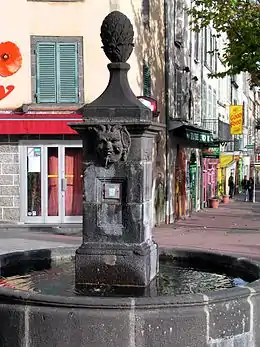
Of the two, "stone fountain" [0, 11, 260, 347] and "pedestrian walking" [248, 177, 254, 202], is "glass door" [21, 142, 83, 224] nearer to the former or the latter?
"stone fountain" [0, 11, 260, 347]

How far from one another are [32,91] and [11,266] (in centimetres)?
1234

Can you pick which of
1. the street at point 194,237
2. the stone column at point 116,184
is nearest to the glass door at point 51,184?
the street at point 194,237

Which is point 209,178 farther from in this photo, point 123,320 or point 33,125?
point 123,320

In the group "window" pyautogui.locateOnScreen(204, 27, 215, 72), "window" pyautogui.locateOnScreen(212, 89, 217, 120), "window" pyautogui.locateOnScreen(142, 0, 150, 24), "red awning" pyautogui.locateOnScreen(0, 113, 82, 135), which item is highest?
"window" pyautogui.locateOnScreen(204, 27, 215, 72)

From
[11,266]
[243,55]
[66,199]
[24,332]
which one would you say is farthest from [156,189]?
[24,332]

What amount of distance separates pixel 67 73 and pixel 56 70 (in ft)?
1.11

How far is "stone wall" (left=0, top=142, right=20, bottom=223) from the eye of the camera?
2028cm

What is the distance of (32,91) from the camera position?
2020cm

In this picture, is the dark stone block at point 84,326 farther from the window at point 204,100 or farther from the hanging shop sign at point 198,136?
the window at point 204,100

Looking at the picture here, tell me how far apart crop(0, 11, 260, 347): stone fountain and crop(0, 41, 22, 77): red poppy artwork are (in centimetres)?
1225

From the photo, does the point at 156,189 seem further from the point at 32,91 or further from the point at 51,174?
the point at 32,91

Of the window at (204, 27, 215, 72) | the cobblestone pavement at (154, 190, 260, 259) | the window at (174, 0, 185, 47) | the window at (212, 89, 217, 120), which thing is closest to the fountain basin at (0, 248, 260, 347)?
the cobblestone pavement at (154, 190, 260, 259)

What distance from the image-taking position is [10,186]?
2033 cm

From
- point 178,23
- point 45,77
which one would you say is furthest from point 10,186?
point 178,23
